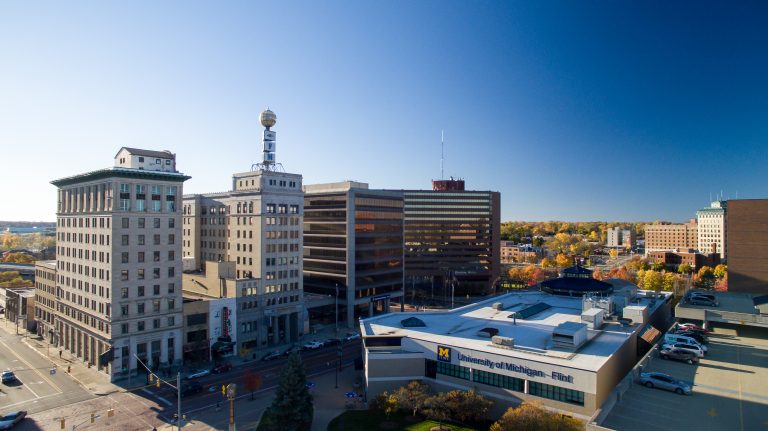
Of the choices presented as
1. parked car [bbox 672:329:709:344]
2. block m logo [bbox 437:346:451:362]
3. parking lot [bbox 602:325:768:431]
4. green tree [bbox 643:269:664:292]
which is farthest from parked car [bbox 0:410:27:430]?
green tree [bbox 643:269:664:292]

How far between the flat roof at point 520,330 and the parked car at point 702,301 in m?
4.73

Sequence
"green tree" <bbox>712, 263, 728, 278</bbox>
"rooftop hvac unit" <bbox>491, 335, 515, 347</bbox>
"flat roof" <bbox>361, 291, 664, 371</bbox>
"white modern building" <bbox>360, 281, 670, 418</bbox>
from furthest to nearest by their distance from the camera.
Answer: "green tree" <bbox>712, 263, 728, 278</bbox> → "rooftop hvac unit" <bbox>491, 335, 515, 347</bbox> → "flat roof" <bbox>361, 291, 664, 371</bbox> → "white modern building" <bbox>360, 281, 670, 418</bbox>

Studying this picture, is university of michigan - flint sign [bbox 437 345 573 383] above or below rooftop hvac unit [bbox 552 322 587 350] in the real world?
below

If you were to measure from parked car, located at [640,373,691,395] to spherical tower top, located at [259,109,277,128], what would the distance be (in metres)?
77.1

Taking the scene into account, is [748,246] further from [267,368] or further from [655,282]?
[267,368]

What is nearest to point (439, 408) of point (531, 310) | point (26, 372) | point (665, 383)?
point (665, 383)

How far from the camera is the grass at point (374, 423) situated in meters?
47.4

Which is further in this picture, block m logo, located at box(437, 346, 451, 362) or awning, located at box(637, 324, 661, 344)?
awning, located at box(637, 324, 661, 344)

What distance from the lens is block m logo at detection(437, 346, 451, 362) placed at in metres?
52.5

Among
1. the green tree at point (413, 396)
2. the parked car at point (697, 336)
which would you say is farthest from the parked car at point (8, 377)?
the parked car at point (697, 336)

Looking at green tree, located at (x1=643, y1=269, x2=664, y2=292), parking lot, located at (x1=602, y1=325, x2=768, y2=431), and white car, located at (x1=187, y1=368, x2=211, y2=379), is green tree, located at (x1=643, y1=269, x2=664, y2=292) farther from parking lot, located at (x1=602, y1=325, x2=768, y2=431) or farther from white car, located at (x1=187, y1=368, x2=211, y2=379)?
white car, located at (x1=187, y1=368, x2=211, y2=379)

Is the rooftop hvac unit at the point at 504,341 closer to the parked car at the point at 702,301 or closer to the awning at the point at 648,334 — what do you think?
the awning at the point at 648,334

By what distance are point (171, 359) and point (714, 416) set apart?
2625 inches

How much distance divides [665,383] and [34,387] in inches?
2872
